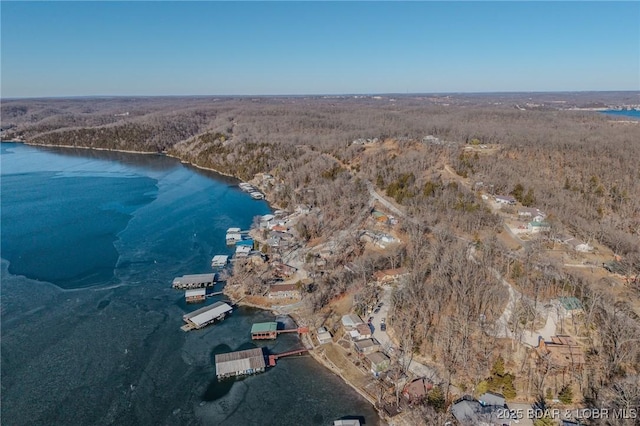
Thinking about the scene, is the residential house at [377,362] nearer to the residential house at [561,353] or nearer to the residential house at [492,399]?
the residential house at [492,399]

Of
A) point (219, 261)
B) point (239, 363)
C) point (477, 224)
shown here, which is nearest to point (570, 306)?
point (477, 224)

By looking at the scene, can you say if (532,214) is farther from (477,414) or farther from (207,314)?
(207,314)

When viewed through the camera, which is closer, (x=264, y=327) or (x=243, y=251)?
(x=264, y=327)

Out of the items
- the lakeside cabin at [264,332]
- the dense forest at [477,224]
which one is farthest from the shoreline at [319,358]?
the dense forest at [477,224]

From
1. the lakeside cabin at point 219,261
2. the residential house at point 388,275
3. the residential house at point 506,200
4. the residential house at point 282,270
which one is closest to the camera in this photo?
the residential house at point 388,275

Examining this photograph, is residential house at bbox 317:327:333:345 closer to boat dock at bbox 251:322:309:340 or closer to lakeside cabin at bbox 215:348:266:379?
boat dock at bbox 251:322:309:340

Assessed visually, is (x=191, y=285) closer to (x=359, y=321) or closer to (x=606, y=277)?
(x=359, y=321)
